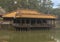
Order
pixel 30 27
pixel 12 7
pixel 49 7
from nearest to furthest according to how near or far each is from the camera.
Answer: pixel 30 27
pixel 12 7
pixel 49 7

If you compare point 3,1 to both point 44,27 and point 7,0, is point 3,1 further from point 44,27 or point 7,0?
point 44,27

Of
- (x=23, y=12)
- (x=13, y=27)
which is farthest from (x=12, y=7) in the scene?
(x=13, y=27)

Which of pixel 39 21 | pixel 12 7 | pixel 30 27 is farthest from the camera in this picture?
pixel 12 7

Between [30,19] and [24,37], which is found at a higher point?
[30,19]

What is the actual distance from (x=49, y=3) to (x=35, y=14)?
23.9 metres

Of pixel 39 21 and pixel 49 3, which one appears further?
pixel 49 3

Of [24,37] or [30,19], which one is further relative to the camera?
[30,19]

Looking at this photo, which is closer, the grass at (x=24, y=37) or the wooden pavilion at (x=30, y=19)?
the grass at (x=24, y=37)

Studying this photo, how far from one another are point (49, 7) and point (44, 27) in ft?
81.0

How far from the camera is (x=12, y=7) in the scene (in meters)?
38.2

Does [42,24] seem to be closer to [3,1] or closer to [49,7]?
[3,1]

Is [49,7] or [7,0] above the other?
[7,0]

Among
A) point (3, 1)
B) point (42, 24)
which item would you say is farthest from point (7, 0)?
point (42, 24)

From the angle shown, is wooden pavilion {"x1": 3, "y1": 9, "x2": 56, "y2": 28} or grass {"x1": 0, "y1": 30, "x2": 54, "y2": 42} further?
wooden pavilion {"x1": 3, "y1": 9, "x2": 56, "y2": 28}
